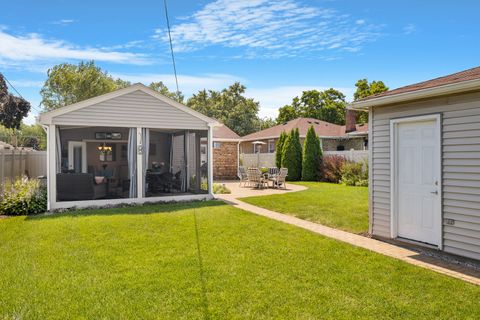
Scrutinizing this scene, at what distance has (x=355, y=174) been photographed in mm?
17078

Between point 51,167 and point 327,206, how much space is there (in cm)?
821

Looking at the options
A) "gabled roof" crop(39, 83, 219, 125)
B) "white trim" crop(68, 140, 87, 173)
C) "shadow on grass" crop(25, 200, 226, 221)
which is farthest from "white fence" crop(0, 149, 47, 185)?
"shadow on grass" crop(25, 200, 226, 221)

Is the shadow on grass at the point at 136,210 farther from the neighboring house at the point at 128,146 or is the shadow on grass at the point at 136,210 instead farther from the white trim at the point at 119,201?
the neighboring house at the point at 128,146

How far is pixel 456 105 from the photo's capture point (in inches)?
219

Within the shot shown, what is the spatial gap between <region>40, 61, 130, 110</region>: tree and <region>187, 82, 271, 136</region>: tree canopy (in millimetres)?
12894

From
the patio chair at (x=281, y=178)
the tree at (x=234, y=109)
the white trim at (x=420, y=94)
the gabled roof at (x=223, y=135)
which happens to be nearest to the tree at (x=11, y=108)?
the gabled roof at (x=223, y=135)

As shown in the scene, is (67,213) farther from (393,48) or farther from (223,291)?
(393,48)

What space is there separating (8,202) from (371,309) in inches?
397

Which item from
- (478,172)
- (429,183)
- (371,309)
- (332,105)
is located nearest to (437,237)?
(429,183)

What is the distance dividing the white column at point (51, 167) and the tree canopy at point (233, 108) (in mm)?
33917

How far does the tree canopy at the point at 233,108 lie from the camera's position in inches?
1761

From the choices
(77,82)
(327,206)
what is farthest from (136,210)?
(77,82)

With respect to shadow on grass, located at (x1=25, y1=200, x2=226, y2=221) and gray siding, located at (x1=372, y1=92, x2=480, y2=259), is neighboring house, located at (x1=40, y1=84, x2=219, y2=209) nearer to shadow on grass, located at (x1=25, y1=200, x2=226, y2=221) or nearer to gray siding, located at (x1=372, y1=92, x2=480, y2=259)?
shadow on grass, located at (x1=25, y1=200, x2=226, y2=221)

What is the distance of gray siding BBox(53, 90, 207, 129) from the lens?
1076 cm
